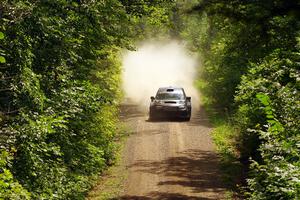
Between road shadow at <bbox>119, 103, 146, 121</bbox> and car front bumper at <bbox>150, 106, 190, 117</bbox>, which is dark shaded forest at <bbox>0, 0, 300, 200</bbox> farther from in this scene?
road shadow at <bbox>119, 103, 146, 121</bbox>

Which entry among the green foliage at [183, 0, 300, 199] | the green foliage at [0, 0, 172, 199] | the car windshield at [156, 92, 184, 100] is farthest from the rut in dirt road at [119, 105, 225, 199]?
the green foliage at [0, 0, 172, 199]

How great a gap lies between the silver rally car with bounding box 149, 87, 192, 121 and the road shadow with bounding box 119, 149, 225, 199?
5961 mm

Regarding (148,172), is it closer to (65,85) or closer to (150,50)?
(65,85)

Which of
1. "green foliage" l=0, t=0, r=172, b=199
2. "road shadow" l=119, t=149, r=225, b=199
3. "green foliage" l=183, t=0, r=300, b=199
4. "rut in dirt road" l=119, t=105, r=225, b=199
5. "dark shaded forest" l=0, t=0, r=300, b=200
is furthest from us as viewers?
"road shadow" l=119, t=149, r=225, b=199

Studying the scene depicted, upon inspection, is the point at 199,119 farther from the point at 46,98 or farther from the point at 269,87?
the point at 46,98

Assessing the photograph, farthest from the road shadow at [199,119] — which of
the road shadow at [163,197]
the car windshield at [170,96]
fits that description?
the road shadow at [163,197]

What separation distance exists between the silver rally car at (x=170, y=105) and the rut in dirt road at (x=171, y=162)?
1.83 feet

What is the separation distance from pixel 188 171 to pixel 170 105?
913cm

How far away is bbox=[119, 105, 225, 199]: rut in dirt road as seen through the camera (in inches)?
554

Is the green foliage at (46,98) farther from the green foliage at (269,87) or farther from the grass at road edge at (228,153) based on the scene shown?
the grass at road edge at (228,153)

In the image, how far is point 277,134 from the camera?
8039mm

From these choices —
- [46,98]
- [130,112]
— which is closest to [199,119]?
[130,112]

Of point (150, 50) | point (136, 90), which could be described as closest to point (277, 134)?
point (136, 90)

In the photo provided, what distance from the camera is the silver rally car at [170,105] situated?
25141 mm
